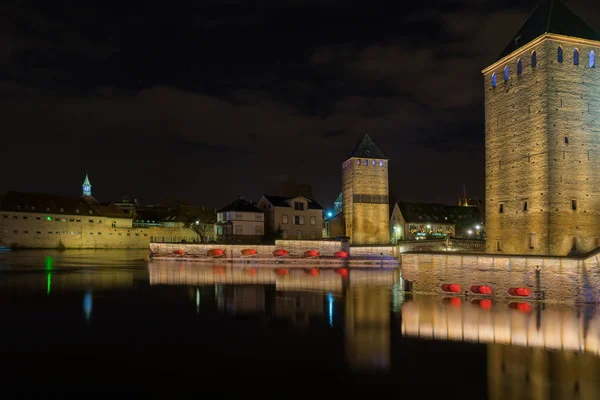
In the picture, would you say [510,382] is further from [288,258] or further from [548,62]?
[288,258]

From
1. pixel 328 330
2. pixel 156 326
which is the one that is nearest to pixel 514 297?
pixel 328 330

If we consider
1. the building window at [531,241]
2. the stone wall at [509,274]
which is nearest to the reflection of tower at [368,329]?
the stone wall at [509,274]

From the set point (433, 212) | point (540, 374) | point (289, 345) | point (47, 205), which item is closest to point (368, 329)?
Result: point (289, 345)

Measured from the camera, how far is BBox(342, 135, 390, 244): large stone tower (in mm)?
54844

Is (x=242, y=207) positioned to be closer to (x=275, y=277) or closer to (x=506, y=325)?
(x=275, y=277)

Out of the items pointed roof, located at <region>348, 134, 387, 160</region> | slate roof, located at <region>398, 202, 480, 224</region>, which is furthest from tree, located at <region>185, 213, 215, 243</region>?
slate roof, located at <region>398, 202, 480, 224</region>

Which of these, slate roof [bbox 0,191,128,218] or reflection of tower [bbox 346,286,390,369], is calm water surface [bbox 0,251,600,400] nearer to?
reflection of tower [bbox 346,286,390,369]

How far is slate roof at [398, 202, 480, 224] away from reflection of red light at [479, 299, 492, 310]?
1557 inches

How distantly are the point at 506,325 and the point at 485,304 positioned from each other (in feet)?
12.6

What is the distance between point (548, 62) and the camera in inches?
924

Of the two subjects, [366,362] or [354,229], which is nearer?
[366,362]

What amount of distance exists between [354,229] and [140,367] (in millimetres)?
45331

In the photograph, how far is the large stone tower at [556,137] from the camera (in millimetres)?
23234

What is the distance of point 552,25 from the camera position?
24.0m
